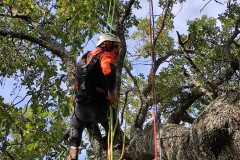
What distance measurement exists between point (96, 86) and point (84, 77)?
17cm

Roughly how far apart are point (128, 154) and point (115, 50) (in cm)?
134

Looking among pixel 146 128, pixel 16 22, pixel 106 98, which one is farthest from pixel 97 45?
pixel 16 22

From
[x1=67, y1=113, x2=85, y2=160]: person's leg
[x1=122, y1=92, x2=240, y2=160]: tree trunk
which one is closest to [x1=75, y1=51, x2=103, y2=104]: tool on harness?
[x1=67, y1=113, x2=85, y2=160]: person's leg

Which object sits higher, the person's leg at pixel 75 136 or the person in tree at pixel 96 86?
the person in tree at pixel 96 86

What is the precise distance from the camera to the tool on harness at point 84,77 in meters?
3.85

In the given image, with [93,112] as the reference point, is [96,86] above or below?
above

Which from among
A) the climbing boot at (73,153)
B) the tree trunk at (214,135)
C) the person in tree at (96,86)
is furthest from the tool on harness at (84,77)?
the tree trunk at (214,135)

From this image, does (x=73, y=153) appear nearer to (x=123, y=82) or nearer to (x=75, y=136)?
(x=75, y=136)

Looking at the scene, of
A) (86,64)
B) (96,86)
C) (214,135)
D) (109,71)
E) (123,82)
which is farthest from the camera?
(123,82)

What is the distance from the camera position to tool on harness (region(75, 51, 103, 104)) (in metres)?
3.85

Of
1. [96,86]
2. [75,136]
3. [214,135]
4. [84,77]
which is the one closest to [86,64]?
[84,77]

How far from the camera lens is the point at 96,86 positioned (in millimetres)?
3975

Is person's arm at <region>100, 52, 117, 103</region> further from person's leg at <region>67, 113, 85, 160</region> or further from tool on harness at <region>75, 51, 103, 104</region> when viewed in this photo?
person's leg at <region>67, 113, 85, 160</region>

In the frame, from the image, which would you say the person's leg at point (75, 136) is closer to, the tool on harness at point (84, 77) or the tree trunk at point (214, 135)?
the tool on harness at point (84, 77)
